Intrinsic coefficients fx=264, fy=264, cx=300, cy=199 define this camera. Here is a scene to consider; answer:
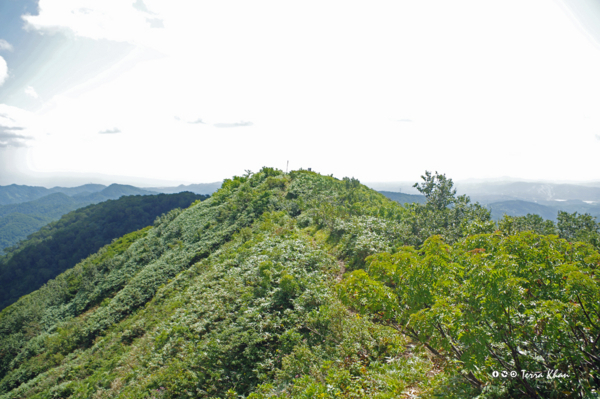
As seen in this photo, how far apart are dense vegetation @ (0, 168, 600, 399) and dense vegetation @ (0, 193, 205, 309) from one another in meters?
67.9

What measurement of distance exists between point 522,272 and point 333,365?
4.11 meters

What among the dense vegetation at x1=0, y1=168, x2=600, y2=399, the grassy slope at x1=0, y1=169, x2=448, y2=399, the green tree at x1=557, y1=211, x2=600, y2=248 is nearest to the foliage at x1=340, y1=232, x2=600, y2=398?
the dense vegetation at x1=0, y1=168, x2=600, y2=399

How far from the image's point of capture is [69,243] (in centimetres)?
8144

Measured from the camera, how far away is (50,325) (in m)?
21.8

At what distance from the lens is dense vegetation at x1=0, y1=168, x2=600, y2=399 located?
3.71m

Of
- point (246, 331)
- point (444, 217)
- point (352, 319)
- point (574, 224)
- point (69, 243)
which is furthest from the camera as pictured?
point (69, 243)

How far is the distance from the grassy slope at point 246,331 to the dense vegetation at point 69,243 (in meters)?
65.3

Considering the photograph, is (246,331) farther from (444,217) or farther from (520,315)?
(444,217)

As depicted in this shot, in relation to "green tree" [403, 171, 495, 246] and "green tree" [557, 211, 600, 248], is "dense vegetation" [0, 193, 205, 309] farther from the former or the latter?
"green tree" [557, 211, 600, 248]

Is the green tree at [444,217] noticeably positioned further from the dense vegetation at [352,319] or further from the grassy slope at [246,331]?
the grassy slope at [246,331]

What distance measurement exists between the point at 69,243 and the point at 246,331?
4023 inches

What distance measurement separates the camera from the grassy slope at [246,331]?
19.4 feet

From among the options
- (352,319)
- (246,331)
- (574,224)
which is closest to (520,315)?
(352,319)

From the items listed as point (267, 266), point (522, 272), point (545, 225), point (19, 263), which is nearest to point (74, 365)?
point (267, 266)
